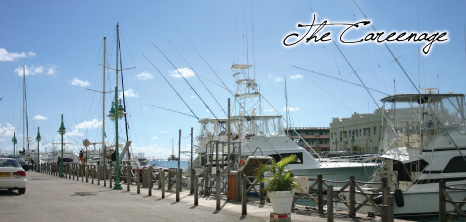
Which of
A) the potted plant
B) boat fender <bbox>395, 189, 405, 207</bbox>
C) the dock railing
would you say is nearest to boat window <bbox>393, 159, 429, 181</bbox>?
boat fender <bbox>395, 189, 405, 207</bbox>

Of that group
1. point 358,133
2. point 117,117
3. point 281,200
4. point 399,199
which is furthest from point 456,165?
point 358,133

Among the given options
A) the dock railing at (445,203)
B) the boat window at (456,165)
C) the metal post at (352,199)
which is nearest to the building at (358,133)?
the boat window at (456,165)

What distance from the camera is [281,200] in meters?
11.1

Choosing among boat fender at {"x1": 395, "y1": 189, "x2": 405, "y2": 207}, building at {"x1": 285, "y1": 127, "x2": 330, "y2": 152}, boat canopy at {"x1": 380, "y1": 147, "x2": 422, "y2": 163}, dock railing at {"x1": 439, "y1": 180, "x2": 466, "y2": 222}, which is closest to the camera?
dock railing at {"x1": 439, "y1": 180, "x2": 466, "y2": 222}

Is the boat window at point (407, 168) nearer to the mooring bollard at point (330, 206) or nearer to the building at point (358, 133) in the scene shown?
the mooring bollard at point (330, 206)

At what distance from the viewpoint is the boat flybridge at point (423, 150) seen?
18.7 meters

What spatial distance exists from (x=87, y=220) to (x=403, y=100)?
665 inches

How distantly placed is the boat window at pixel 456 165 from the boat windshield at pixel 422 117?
55.9 inches

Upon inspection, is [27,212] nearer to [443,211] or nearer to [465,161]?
[443,211]

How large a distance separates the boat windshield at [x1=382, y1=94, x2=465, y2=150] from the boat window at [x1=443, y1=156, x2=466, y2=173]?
4.66ft

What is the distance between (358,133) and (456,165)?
213 feet

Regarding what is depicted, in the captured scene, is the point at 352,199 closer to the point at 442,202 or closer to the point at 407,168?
the point at 442,202

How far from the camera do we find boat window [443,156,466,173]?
19500 mm

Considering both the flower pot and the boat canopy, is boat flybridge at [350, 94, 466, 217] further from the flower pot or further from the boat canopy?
the flower pot
